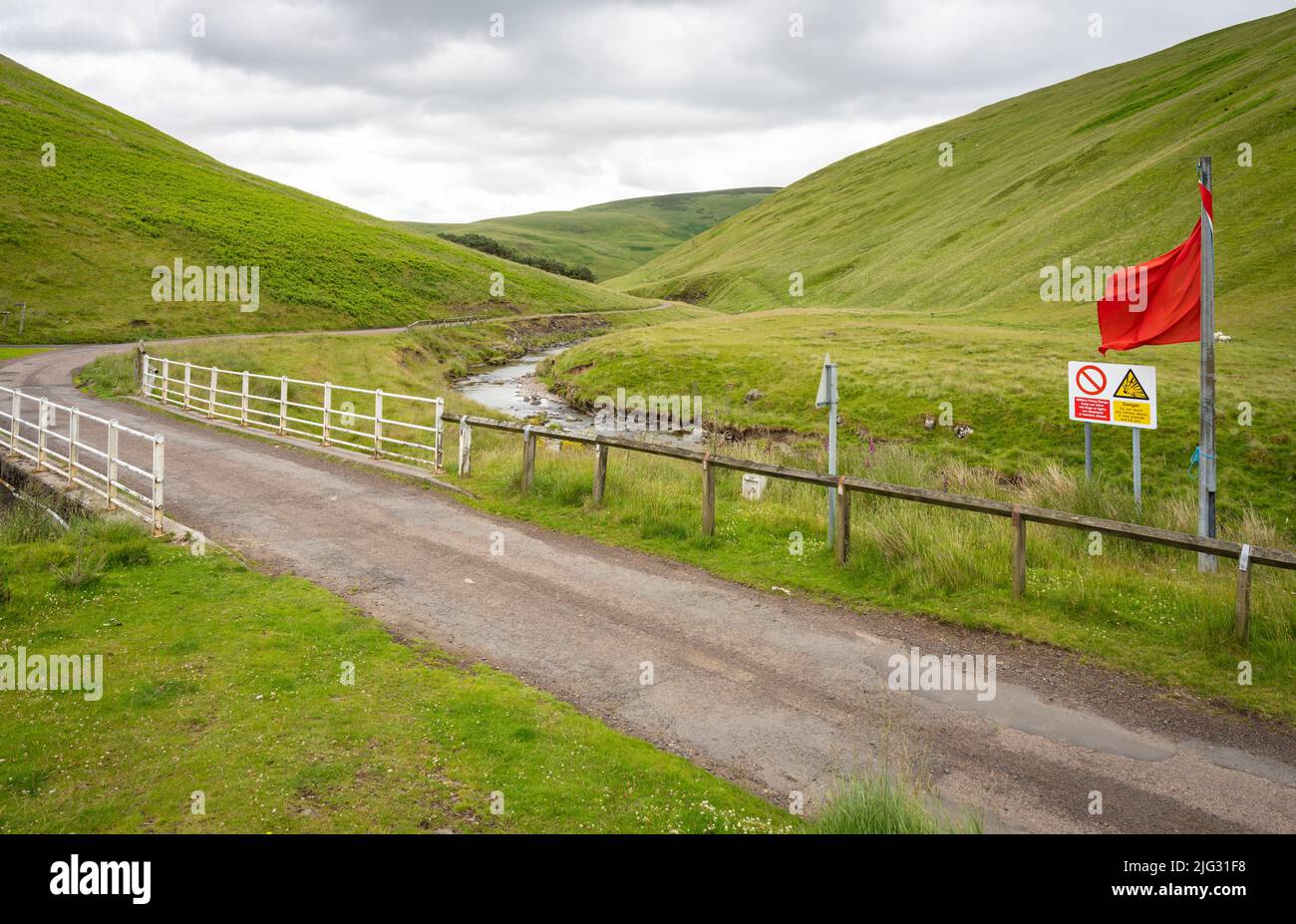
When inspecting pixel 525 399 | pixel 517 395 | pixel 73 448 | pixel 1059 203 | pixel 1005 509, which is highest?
pixel 1059 203

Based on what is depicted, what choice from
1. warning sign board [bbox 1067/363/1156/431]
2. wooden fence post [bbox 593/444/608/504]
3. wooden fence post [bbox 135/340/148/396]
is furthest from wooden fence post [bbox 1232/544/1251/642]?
wooden fence post [bbox 135/340/148/396]

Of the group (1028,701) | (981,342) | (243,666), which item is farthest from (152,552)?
(981,342)

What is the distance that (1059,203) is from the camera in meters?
68.7

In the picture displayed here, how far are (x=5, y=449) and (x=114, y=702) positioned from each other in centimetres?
1414

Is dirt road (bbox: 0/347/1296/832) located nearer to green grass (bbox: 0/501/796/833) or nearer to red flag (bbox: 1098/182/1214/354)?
green grass (bbox: 0/501/796/833)

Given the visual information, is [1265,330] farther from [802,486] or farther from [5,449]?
[5,449]

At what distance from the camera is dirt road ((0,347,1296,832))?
6027 millimetres

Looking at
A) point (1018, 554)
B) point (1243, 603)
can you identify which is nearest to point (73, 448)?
point (1018, 554)

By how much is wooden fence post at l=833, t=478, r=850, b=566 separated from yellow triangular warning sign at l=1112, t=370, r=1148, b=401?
675 cm

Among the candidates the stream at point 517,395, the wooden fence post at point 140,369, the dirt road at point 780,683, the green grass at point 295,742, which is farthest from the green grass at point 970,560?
the wooden fence post at point 140,369

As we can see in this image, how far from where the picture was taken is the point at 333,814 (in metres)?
5.37

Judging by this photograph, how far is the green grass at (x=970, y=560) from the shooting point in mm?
8156

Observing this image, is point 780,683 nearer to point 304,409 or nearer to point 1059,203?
point 304,409

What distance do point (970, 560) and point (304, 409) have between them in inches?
882
